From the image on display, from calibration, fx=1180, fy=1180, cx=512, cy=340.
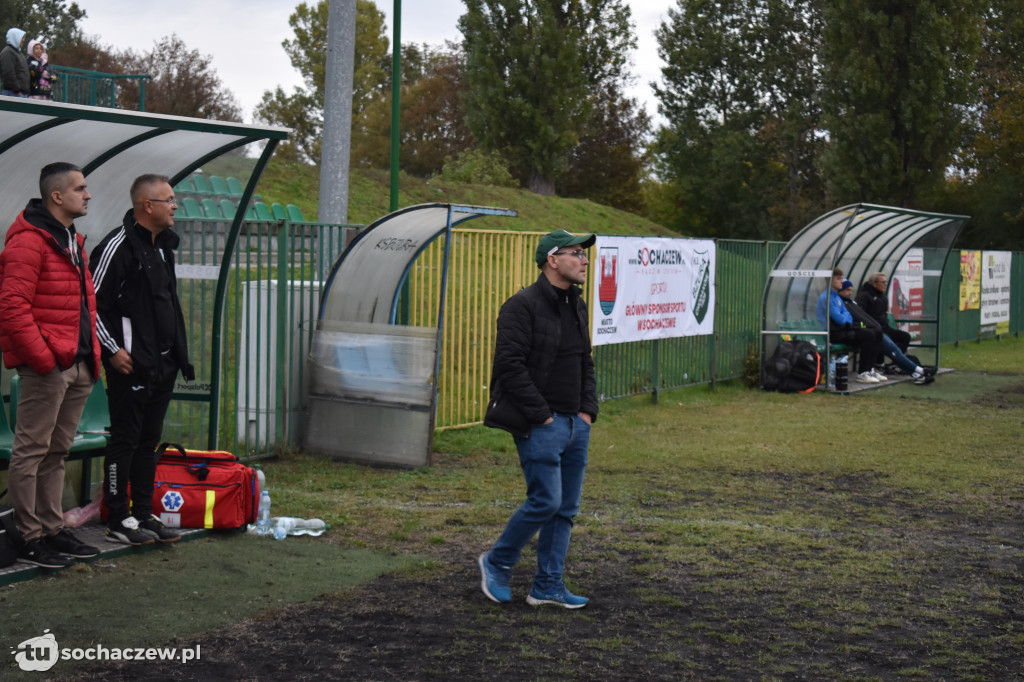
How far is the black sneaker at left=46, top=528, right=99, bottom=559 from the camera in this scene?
6105 mm

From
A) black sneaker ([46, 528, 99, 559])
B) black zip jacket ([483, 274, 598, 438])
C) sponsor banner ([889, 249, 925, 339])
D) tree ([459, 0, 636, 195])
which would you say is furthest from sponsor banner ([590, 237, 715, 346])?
tree ([459, 0, 636, 195])

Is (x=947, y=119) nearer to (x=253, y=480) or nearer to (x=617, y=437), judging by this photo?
(x=617, y=437)

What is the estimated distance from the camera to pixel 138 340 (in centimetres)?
635

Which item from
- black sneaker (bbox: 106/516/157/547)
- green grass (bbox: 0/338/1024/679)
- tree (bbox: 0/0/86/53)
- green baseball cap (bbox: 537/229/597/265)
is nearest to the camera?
green grass (bbox: 0/338/1024/679)

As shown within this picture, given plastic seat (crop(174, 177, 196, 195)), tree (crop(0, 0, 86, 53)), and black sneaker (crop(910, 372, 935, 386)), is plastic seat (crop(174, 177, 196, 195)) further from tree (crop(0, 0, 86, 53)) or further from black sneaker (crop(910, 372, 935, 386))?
tree (crop(0, 0, 86, 53))

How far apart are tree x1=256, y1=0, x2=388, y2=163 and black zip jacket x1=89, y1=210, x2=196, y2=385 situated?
51188 mm

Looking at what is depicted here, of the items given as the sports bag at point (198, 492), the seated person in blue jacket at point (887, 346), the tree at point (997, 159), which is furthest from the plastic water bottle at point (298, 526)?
the tree at point (997, 159)

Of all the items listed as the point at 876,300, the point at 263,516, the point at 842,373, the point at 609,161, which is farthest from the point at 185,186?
the point at 609,161

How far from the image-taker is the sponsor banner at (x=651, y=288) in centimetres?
1293

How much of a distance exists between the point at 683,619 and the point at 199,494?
3021 mm

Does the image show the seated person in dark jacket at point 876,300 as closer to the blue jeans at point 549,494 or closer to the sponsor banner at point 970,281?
the sponsor banner at point 970,281

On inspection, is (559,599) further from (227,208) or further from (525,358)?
(227,208)

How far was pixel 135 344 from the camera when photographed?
6.35 meters

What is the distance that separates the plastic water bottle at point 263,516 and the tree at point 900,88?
31053 mm
